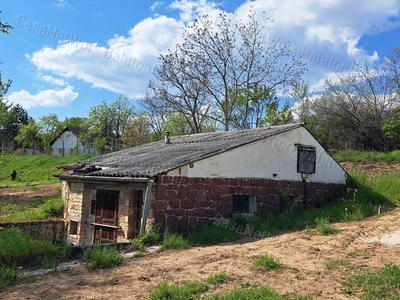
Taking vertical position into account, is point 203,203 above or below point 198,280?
above

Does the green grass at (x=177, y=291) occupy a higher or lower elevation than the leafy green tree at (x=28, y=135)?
lower

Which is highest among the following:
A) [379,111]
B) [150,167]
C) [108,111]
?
[108,111]

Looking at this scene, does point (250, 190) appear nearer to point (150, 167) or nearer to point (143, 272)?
point (150, 167)

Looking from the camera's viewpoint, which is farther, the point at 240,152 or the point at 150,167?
the point at 240,152

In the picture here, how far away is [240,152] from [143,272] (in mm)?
5724

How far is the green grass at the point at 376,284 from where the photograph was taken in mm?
5609

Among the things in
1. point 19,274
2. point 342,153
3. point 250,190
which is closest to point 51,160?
point 342,153

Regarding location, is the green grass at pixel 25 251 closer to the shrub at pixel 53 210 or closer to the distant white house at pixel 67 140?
the shrub at pixel 53 210

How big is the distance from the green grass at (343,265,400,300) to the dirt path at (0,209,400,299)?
0.65 feet

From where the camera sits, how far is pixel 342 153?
850 inches

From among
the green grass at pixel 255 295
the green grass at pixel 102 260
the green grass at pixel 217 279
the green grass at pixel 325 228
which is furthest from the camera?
the green grass at pixel 325 228

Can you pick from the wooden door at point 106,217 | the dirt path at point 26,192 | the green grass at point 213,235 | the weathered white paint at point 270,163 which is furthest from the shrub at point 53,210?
the green grass at point 213,235

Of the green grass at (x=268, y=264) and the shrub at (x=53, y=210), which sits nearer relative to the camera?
the green grass at (x=268, y=264)

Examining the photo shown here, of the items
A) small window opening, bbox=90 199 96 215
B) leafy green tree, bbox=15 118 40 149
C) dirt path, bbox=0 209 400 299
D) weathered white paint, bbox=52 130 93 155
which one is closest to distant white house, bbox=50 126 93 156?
weathered white paint, bbox=52 130 93 155
